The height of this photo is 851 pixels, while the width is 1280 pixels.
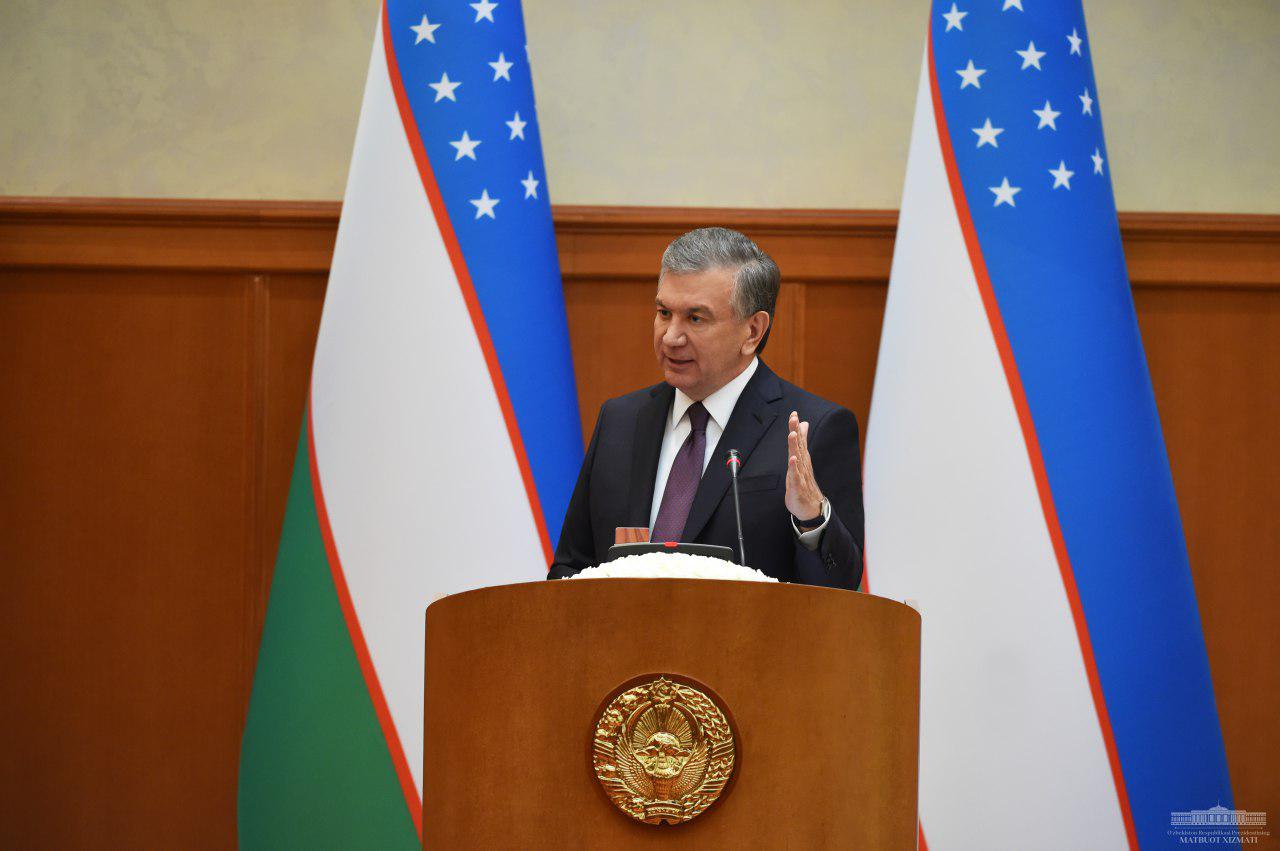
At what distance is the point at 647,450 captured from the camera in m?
2.43

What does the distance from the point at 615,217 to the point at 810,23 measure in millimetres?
816

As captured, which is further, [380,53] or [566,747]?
A: [380,53]

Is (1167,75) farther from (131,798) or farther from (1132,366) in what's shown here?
(131,798)

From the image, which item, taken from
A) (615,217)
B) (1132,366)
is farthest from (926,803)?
(615,217)

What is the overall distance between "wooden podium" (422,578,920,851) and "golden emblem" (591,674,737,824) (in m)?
0.01

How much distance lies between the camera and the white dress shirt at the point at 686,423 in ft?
7.86

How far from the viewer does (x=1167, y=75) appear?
3943 mm

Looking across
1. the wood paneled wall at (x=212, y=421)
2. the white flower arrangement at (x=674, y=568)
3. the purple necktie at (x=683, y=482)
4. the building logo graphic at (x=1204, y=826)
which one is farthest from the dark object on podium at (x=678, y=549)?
the wood paneled wall at (x=212, y=421)

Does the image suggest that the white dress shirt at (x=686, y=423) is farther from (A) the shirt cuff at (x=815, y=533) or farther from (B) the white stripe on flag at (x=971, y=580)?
(B) the white stripe on flag at (x=971, y=580)

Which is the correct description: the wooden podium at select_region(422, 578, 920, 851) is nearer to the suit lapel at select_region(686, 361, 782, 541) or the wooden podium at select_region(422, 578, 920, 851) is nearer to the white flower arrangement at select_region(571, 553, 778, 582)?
the white flower arrangement at select_region(571, 553, 778, 582)

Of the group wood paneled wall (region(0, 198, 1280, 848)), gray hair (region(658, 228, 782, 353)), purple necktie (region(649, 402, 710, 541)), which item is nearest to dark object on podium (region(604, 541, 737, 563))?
purple necktie (region(649, 402, 710, 541))

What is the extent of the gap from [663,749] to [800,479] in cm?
52

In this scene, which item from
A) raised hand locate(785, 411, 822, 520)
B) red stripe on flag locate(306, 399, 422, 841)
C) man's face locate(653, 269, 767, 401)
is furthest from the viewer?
red stripe on flag locate(306, 399, 422, 841)

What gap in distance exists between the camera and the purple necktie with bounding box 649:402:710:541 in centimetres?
231
